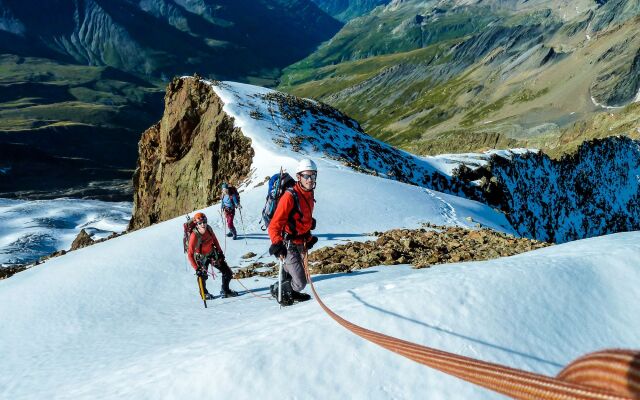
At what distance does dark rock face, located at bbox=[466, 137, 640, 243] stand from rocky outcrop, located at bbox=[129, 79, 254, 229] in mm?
20807

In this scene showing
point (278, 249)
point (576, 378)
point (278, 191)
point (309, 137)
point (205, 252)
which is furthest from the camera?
point (309, 137)

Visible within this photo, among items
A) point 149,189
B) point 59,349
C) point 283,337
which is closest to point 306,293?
point 283,337

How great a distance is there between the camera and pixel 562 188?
48.2 metres

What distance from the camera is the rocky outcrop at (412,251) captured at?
11338 mm

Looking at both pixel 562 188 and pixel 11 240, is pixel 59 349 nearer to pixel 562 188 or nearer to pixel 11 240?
pixel 562 188

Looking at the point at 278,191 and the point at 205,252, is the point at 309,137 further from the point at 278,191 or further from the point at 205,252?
the point at 278,191

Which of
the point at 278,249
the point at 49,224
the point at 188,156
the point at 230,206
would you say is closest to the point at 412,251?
the point at 278,249

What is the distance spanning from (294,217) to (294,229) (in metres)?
0.23

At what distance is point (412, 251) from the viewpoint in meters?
12.6

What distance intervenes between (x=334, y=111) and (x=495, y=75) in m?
176

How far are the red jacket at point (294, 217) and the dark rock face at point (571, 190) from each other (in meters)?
30.1

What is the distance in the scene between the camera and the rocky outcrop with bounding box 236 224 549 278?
11338 millimetres

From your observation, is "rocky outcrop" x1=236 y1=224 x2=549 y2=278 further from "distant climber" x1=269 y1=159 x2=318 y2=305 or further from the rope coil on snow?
the rope coil on snow

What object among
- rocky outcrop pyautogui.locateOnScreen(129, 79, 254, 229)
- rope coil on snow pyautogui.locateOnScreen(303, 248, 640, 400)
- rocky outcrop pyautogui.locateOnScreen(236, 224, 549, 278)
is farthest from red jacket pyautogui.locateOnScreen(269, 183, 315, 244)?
rocky outcrop pyautogui.locateOnScreen(129, 79, 254, 229)
